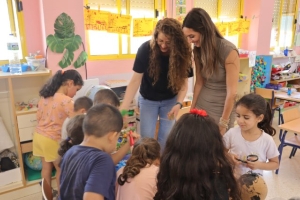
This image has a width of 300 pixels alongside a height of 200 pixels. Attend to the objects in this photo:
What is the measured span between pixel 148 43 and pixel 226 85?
640mm

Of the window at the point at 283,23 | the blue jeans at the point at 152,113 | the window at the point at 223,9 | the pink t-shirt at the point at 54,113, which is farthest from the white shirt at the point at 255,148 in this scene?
the window at the point at 283,23

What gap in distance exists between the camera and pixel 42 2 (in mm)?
2324

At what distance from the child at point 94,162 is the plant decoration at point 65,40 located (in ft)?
4.76

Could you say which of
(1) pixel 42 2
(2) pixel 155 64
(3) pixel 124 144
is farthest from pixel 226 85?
(1) pixel 42 2

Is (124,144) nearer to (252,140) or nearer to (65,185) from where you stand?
(65,185)

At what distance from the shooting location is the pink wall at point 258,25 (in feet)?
14.6

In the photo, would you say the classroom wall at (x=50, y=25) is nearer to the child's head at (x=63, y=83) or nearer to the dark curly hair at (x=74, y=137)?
the child's head at (x=63, y=83)

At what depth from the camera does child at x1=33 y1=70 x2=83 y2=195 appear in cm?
203

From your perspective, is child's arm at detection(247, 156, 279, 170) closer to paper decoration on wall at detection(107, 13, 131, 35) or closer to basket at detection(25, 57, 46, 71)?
basket at detection(25, 57, 46, 71)

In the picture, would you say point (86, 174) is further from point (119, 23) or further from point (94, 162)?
point (119, 23)

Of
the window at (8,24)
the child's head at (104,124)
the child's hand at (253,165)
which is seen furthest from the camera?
the window at (8,24)

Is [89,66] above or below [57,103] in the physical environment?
above

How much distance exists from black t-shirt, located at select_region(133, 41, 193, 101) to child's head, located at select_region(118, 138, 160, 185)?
0.66m

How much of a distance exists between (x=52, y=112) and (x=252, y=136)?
1.51m
